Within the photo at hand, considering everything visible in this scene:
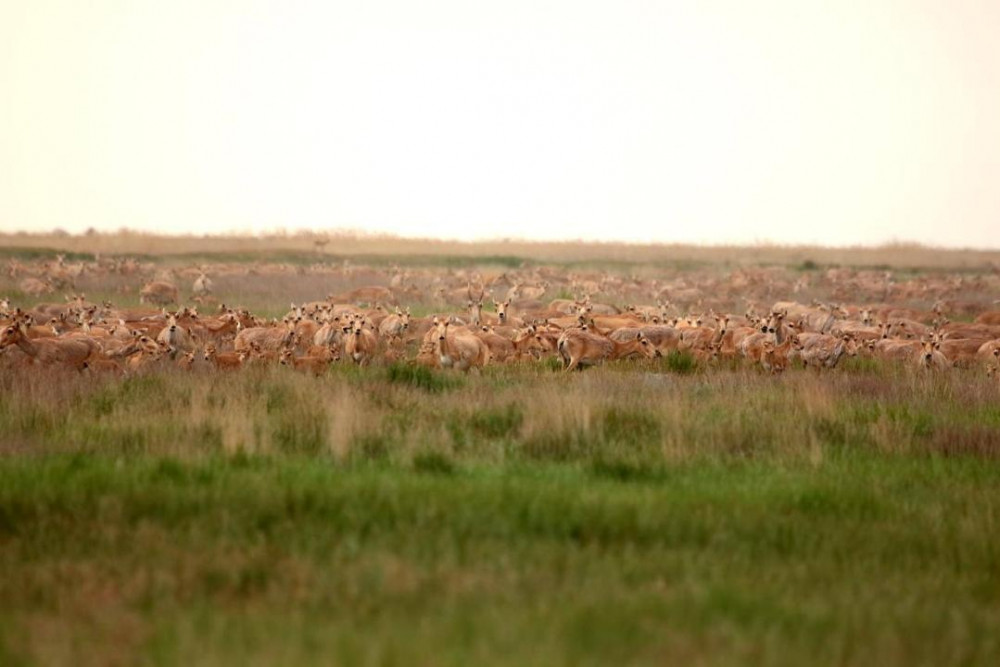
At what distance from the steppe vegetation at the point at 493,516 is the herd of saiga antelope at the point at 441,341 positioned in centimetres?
107

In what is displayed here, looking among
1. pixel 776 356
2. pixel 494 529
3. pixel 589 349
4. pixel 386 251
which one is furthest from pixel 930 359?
pixel 386 251

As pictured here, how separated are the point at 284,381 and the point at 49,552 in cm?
858

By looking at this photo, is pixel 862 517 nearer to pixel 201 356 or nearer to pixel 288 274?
pixel 201 356

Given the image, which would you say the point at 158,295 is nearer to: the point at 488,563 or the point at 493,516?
the point at 493,516

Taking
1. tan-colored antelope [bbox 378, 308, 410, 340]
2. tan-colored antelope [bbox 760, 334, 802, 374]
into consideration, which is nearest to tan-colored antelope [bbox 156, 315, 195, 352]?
tan-colored antelope [bbox 378, 308, 410, 340]

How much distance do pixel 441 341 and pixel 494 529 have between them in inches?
442

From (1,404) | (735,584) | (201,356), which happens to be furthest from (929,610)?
(201,356)

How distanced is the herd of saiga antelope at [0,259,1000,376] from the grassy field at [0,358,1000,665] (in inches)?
169

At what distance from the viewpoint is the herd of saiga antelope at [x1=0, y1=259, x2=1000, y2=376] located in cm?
2044

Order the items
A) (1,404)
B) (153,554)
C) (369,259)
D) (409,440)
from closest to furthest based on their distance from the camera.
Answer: (153,554) < (409,440) < (1,404) < (369,259)

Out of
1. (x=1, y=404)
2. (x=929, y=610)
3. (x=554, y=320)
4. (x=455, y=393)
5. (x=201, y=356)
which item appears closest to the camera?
(x=929, y=610)

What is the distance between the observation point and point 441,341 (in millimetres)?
20750

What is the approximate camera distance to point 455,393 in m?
16.9

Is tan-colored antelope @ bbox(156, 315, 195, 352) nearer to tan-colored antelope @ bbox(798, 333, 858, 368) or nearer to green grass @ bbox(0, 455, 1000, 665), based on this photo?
tan-colored antelope @ bbox(798, 333, 858, 368)
